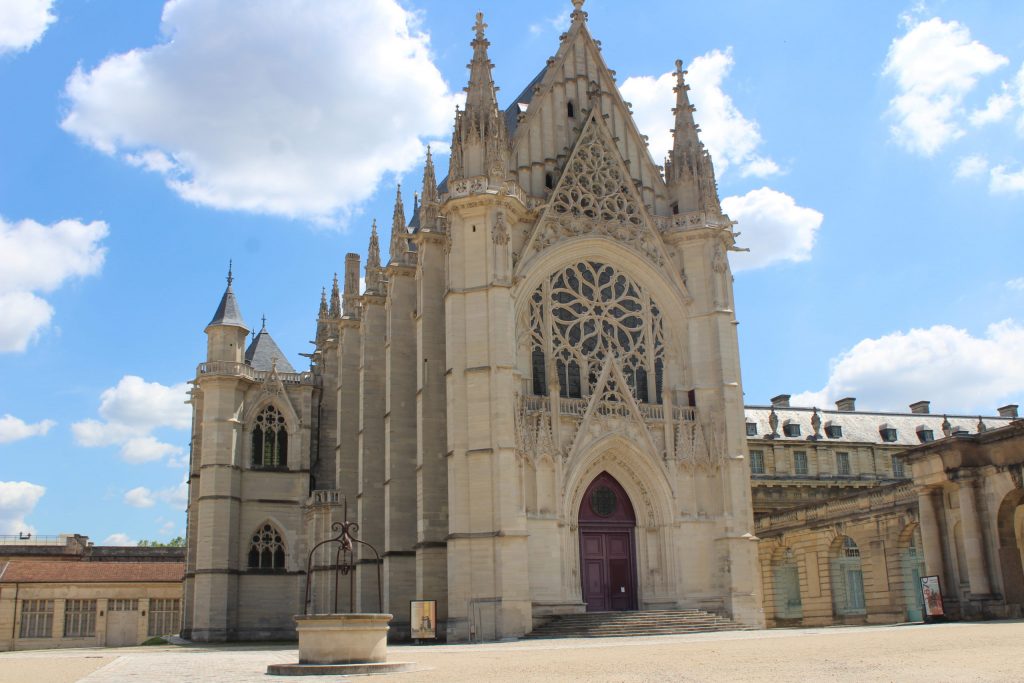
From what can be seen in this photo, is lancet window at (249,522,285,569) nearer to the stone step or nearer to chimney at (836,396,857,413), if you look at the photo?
the stone step

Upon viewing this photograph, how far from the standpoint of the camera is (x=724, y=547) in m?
36.9

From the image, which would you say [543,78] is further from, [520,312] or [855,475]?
[855,475]

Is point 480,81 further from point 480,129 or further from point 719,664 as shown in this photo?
point 719,664

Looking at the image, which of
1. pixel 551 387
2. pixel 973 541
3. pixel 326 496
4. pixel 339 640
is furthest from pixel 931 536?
pixel 326 496

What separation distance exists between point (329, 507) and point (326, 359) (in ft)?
35.4

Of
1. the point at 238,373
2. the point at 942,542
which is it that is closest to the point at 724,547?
the point at 942,542

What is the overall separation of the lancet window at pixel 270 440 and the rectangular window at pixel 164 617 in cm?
1543

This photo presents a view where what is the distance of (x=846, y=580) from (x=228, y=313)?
32.3 m

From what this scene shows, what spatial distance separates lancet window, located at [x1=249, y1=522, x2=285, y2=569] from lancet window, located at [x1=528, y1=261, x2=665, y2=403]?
1901cm

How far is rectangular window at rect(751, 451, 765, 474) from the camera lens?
58500 millimetres

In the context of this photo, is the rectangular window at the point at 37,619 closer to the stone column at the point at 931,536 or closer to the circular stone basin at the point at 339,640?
the circular stone basin at the point at 339,640

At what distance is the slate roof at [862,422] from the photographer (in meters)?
61.8

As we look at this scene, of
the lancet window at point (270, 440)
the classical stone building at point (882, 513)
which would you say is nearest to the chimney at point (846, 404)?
the classical stone building at point (882, 513)

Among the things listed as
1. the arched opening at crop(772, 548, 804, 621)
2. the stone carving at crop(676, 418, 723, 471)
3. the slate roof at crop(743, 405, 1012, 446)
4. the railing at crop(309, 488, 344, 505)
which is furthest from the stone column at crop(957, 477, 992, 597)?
the slate roof at crop(743, 405, 1012, 446)
